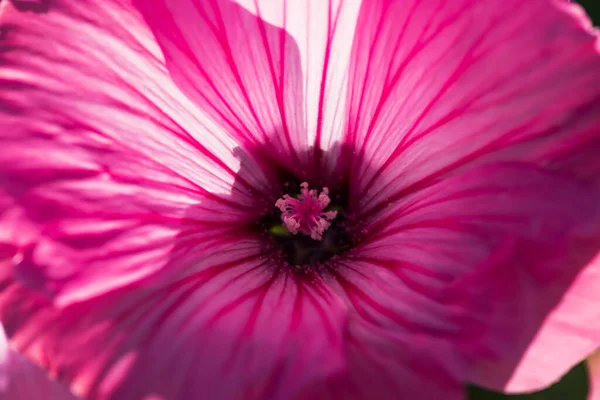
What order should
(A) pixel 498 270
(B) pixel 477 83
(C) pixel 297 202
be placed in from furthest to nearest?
(C) pixel 297 202 < (B) pixel 477 83 < (A) pixel 498 270

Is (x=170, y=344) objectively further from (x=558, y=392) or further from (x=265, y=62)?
(x=558, y=392)

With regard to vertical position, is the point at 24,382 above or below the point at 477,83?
below

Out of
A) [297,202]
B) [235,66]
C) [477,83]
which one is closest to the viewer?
[477,83]

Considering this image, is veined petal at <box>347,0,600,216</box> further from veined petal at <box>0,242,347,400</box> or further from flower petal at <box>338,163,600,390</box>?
veined petal at <box>0,242,347,400</box>

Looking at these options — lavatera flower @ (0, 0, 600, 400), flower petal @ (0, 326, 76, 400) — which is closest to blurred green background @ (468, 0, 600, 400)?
lavatera flower @ (0, 0, 600, 400)

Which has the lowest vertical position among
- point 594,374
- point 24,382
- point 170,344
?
point 24,382

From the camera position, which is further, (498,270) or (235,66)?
(235,66)

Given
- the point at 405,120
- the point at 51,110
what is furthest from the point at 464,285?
the point at 51,110

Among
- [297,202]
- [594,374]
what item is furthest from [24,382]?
[594,374]
